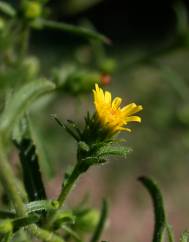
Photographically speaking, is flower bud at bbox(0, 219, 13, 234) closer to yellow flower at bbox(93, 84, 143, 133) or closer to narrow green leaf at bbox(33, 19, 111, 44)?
yellow flower at bbox(93, 84, 143, 133)

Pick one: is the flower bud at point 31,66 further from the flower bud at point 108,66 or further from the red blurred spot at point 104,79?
the flower bud at point 108,66

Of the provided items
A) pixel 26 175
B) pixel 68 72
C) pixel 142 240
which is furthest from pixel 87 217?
pixel 142 240

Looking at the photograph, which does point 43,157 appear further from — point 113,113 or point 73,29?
point 73,29

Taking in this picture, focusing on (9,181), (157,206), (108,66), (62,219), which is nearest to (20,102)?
(9,181)

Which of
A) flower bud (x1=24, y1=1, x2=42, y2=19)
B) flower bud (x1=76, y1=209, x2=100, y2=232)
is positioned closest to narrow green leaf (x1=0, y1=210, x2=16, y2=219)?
flower bud (x1=76, y1=209, x2=100, y2=232)

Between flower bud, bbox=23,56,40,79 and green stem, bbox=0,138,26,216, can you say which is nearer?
green stem, bbox=0,138,26,216

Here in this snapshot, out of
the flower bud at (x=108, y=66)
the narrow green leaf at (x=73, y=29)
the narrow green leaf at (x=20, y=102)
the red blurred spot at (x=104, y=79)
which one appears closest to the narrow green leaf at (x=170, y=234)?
the narrow green leaf at (x=20, y=102)
